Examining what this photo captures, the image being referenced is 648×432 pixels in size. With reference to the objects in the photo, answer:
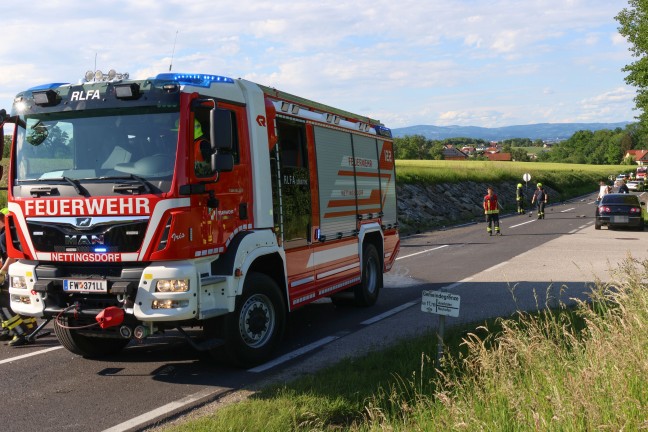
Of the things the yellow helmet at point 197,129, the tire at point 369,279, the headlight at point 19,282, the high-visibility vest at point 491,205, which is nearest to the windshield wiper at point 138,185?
the yellow helmet at point 197,129

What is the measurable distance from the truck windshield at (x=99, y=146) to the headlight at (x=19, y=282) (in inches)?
38.8

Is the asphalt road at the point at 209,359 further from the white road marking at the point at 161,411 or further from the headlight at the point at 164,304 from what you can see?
the headlight at the point at 164,304

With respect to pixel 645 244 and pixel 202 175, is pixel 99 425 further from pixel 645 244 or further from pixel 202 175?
pixel 645 244

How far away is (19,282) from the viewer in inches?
258

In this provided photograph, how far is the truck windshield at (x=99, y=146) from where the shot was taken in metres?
6.13

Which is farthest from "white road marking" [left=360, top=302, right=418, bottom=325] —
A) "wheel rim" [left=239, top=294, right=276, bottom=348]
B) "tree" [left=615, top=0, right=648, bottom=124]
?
"tree" [left=615, top=0, right=648, bottom=124]

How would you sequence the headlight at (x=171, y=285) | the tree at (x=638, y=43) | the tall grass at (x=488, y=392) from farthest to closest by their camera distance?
the tree at (x=638, y=43)
the headlight at (x=171, y=285)
the tall grass at (x=488, y=392)

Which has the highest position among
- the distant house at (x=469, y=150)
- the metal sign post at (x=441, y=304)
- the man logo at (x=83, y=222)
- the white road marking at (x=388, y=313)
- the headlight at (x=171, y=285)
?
the distant house at (x=469, y=150)

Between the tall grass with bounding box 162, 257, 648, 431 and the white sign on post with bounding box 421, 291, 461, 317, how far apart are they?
0.53 meters

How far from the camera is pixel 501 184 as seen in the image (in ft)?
170

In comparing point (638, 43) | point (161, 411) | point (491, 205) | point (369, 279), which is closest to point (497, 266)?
point (369, 279)

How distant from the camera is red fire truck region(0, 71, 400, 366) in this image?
19.6ft

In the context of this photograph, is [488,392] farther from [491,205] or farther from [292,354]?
[491,205]

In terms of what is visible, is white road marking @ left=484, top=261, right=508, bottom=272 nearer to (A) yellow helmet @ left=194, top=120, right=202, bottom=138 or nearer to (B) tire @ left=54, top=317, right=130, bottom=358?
(B) tire @ left=54, top=317, right=130, bottom=358
